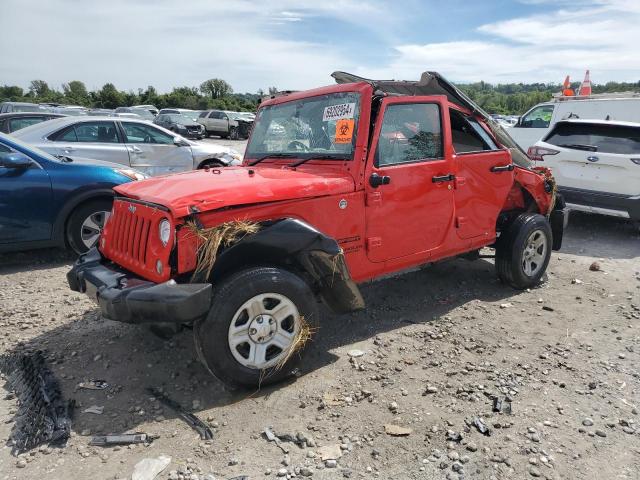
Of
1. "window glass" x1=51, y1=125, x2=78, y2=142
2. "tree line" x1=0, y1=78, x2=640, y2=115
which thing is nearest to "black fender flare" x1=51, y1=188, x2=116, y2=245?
"window glass" x1=51, y1=125, x2=78, y2=142

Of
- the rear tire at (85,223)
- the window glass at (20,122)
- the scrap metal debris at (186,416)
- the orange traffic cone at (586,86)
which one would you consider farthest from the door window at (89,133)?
the orange traffic cone at (586,86)

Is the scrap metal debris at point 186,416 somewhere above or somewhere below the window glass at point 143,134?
below

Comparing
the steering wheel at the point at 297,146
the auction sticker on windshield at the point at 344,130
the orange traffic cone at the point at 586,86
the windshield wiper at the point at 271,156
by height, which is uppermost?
the orange traffic cone at the point at 586,86

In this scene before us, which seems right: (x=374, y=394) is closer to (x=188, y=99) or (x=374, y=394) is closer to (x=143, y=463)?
(x=143, y=463)

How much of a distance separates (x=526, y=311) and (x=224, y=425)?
9.96 ft

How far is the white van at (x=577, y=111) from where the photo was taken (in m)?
10.5

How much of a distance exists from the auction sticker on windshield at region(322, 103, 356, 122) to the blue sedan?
121 inches

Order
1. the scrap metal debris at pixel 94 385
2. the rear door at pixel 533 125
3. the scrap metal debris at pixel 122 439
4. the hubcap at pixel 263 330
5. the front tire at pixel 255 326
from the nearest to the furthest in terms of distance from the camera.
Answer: the scrap metal debris at pixel 122 439, the front tire at pixel 255 326, the hubcap at pixel 263 330, the scrap metal debris at pixel 94 385, the rear door at pixel 533 125

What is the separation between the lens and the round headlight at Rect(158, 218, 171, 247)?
3.01 m

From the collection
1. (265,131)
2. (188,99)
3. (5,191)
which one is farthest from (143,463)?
(188,99)

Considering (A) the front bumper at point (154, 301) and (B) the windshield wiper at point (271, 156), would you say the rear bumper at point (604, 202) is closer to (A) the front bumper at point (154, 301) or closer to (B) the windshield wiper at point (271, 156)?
(B) the windshield wiper at point (271, 156)

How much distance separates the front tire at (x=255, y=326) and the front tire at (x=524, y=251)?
250cm

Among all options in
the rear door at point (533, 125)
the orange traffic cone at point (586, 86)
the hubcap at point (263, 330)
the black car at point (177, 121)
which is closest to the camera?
the hubcap at point (263, 330)

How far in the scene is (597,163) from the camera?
7234 mm
